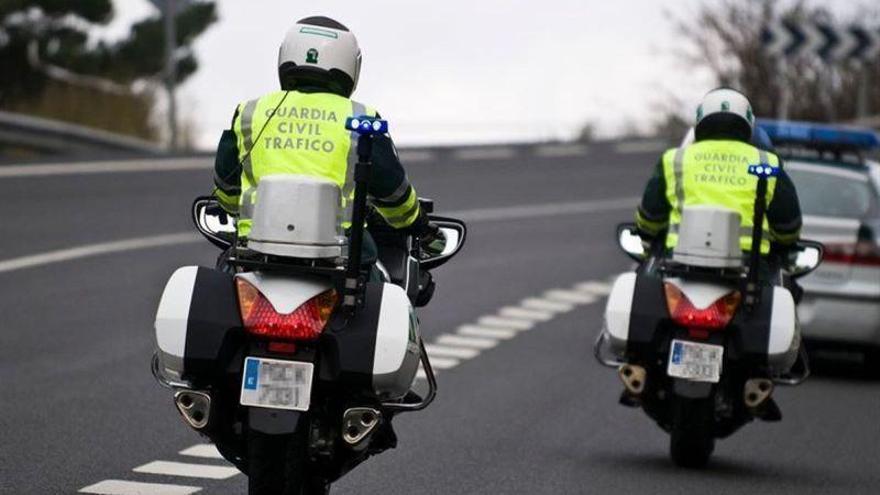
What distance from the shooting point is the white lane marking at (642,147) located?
1800 inches

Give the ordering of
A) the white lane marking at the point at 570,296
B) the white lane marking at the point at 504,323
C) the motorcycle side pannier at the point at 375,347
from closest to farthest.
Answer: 1. the motorcycle side pannier at the point at 375,347
2. the white lane marking at the point at 504,323
3. the white lane marking at the point at 570,296

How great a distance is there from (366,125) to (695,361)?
3874 millimetres

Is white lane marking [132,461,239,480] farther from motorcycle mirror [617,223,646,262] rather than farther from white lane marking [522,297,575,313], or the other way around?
white lane marking [522,297,575,313]

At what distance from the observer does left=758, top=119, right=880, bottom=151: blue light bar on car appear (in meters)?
18.0

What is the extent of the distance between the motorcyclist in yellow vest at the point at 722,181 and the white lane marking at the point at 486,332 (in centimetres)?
723

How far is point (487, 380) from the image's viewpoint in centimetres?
1773

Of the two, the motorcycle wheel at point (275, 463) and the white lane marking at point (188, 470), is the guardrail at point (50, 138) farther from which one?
the motorcycle wheel at point (275, 463)

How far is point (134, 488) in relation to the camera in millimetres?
11469

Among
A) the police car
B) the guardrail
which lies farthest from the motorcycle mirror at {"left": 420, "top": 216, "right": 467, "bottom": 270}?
the guardrail

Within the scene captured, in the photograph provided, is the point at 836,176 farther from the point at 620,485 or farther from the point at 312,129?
the point at 312,129

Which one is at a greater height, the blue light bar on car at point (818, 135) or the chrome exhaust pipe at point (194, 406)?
the chrome exhaust pipe at point (194, 406)

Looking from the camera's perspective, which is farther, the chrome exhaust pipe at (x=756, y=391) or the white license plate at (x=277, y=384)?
the chrome exhaust pipe at (x=756, y=391)

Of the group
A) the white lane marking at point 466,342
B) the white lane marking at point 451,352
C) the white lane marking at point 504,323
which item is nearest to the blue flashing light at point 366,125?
the white lane marking at point 451,352

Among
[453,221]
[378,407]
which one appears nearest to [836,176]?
[453,221]
